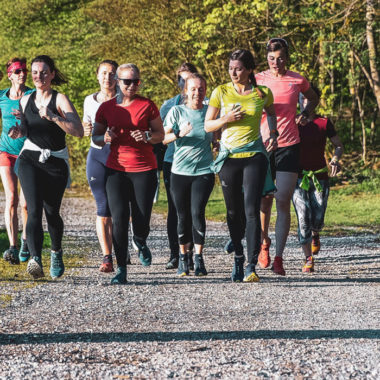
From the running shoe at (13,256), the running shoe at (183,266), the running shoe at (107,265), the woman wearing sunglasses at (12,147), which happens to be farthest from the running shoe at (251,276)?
the running shoe at (13,256)

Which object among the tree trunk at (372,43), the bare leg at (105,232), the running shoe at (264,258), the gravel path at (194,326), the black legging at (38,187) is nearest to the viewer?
the gravel path at (194,326)

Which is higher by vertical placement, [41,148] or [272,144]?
[41,148]

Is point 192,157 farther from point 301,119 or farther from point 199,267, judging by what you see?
point 301,119

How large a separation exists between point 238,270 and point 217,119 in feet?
4.75

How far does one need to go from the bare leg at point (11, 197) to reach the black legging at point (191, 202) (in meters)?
1.86

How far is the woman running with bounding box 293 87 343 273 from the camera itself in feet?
33.1

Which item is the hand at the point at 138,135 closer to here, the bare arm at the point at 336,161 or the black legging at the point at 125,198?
the black legging at the point at 125,198

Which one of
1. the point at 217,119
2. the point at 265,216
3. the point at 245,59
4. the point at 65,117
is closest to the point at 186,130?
the point at 217,119

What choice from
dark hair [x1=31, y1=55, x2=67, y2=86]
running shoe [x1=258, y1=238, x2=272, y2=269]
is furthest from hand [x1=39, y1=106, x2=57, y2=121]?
running shoe [x1=258, y1=238, x2=272, y2=269]

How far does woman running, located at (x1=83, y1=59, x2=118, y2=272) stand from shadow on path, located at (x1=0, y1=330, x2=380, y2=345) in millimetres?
3355

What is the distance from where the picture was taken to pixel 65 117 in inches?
330

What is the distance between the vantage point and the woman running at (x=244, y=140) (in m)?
8.62

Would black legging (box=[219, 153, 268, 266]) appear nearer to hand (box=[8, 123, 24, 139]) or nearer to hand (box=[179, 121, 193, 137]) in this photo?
Answer: hand (box=[179, 121, 193, 137])

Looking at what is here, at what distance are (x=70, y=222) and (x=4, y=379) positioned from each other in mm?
14108
